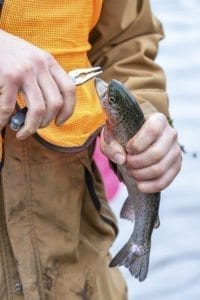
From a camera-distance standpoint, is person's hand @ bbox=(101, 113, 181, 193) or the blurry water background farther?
the blurry water background

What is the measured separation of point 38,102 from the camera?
1.50 metres

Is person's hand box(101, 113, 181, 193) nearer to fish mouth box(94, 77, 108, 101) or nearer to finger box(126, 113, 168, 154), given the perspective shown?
finger box(126, 113, 168, 154)

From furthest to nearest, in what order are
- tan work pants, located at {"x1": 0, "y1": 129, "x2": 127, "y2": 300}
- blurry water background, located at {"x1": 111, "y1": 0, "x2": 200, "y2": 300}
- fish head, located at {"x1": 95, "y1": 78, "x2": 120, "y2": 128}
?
blurry water background, located at {"x1": 111, "y1": 0, "x2": 200, "y2": 300} → tan work pants, located at {"x1": 0, "y1": 129, "x2": 127, "y2": 300} → fish head, located at {"x1": 95, "y1": 78, "x2": 120, "y2": 128}

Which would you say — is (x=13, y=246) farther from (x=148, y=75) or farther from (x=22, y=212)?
(x=148, y=75)

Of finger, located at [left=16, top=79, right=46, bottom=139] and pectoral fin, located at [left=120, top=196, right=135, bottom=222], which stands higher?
finger, located at [left=16, top=79, right=46, bottom=139]

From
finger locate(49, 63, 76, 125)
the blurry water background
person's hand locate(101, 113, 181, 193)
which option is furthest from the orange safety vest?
the blurry water background

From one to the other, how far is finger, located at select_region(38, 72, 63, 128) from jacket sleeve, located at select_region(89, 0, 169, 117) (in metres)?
0.56

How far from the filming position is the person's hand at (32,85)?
150 centimetres

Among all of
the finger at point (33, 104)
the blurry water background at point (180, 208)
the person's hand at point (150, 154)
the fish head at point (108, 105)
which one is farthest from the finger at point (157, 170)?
the blurry water background at point (180, 208)

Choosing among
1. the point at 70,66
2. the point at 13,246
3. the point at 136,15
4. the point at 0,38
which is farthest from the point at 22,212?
the point at 136,15

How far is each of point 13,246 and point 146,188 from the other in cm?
32

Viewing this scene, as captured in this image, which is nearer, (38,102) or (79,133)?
(38,102)

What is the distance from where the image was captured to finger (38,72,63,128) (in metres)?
1.52

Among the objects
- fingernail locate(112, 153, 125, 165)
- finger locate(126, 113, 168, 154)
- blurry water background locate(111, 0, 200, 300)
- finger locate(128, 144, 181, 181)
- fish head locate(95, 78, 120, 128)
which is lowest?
blurry water background locate(111, 0, 200, 300)
